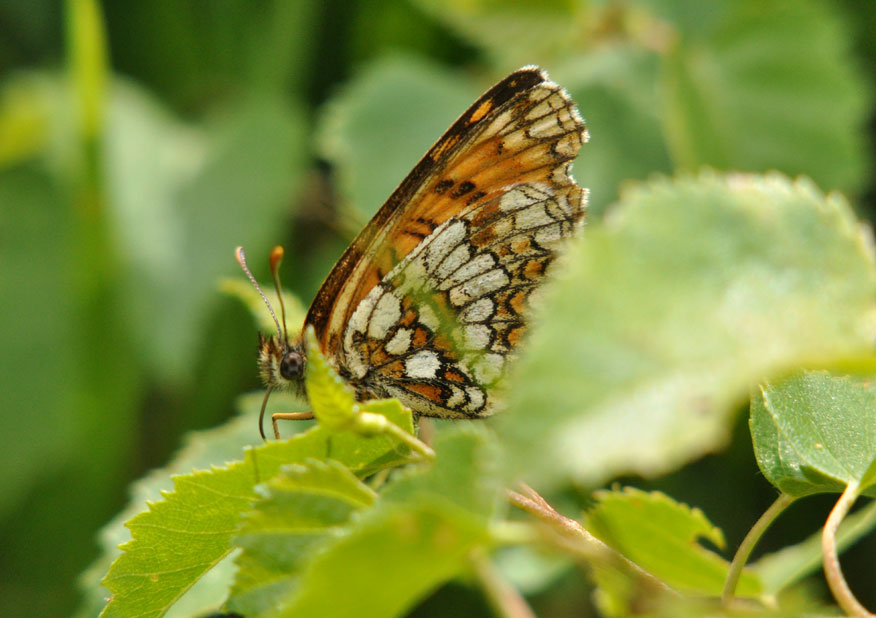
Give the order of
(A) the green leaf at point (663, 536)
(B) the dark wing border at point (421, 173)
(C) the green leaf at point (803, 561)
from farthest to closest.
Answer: (B) the dark wing border at point (421, 173) → (C) the green leaf at point (803, 561) → (A) the green leaf at point (663, 536)

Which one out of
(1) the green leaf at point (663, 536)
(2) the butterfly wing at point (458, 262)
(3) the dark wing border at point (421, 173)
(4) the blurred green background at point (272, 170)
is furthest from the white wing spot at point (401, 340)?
(4) the blurred green background at point (272, 170)

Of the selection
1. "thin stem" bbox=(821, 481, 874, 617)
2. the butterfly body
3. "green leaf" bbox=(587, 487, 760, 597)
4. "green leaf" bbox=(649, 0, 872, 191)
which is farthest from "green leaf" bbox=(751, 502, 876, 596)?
"green leaf" bbox=(649, 0, 872, 191)

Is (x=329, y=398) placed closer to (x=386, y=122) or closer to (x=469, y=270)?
(x=469, y=270)

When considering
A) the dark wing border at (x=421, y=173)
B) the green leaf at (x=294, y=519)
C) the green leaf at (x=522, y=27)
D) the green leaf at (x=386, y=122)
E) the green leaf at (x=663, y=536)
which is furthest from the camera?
the green leaf at (x=522, y=27)

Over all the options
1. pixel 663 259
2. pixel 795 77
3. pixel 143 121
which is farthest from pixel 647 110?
pixel 663 259

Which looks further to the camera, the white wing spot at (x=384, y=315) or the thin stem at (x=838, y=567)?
the white wing spot at (x=384, y=315)

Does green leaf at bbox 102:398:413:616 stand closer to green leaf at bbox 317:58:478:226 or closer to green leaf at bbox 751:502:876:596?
green leaf at bbox 751:502:876:596

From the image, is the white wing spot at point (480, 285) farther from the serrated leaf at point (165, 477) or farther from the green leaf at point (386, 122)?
the green leaf at point (386, 122)

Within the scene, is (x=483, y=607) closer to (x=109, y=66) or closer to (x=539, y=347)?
(x=539, y=347)

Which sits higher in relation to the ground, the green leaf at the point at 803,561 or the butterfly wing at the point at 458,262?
the butterfly wing at the point at 458,262
